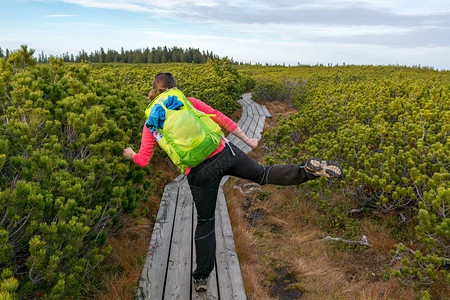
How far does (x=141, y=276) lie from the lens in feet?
10.7

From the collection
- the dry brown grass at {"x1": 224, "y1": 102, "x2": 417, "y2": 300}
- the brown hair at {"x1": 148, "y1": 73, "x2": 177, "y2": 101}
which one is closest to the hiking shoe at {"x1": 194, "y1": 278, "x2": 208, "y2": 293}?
the dry brown grass at {"x1": 224, "y1": 102, "x2": 417, "y2": 300}

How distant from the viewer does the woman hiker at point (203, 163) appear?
8.98 feet

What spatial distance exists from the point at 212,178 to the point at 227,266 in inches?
47.7

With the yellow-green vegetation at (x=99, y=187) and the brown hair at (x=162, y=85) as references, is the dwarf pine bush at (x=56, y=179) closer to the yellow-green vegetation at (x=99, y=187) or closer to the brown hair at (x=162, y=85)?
the yellow-green vegetation at (x=99, y=187)

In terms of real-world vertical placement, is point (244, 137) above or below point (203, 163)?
above

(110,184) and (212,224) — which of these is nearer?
(212,224)

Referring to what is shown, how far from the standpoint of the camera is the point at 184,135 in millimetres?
2672

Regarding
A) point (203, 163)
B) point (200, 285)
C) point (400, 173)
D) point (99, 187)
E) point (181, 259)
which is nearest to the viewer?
point (203, 163)

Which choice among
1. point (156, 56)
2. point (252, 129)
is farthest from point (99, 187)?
point (156, 56)

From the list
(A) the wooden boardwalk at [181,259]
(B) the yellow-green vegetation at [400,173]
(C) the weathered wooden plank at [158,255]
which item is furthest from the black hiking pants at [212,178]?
(B) the yellow-green vegetation at [400,173]

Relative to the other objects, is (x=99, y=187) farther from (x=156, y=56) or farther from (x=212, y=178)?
(x=156, y=56)

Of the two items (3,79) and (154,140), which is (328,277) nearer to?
(154,140)

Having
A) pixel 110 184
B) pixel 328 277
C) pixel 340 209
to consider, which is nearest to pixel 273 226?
pixel 340 209

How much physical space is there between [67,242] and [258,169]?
1.78 metres
